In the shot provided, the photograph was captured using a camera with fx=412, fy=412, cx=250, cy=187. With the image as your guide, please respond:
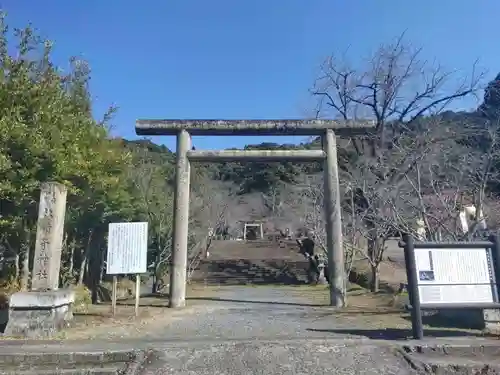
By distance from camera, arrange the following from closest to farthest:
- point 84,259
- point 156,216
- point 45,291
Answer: point 45,291 < point 84,259 < point 156,216

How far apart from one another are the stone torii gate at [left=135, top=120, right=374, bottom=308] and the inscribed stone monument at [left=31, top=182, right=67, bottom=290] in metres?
3.75

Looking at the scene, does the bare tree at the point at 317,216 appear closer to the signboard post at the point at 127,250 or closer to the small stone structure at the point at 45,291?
the signboard post at the point at 127,250

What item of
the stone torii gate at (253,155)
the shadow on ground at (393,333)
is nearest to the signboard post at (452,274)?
the shadow on ground at (393,333)

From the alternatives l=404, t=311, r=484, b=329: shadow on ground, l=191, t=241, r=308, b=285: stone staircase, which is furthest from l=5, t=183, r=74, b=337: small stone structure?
l=191, t=241, r=308, b=285: stone staircase

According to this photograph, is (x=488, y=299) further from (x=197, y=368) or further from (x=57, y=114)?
(x=57, y=114)

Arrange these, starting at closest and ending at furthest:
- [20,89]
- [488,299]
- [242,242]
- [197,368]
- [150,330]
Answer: [197,368] < [488,299] < [150,330] < [20,89] < [242,242]

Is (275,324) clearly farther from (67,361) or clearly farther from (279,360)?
(67,361)

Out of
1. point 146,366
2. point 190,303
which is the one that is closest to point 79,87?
point 190,303

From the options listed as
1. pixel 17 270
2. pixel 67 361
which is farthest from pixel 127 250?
pixel 67 361

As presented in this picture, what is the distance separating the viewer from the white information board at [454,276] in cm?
580

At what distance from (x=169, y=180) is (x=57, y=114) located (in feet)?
47.3

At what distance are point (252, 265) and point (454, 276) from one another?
22583 millimetres

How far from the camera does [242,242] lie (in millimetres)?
36031

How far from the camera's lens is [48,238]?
22.7 feet
